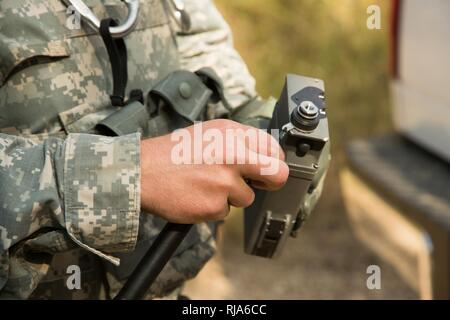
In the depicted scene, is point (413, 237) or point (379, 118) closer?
point (413, 237)

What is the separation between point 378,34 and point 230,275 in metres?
1.40

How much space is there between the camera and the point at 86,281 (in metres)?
1.67

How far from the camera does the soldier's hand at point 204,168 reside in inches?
54.7

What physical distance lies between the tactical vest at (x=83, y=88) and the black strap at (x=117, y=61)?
3cm

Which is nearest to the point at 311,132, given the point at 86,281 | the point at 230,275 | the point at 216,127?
the point at 216,127

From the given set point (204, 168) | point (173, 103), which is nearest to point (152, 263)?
point (204, 168)

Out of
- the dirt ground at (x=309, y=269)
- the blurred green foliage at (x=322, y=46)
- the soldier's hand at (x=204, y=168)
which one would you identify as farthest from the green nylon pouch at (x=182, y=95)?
the blurred green foliage at (x=322, y=46)

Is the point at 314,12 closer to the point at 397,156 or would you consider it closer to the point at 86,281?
the point at 397,156

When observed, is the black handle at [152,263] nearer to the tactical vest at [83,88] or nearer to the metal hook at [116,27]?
the tactical vest at [83,88]

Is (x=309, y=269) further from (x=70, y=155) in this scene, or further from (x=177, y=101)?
(x=70, y=155)

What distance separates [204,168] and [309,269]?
7.78 feet

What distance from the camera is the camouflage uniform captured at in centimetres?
138

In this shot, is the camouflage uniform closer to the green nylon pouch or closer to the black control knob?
the green nylon pouch

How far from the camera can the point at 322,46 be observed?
3.91 m
